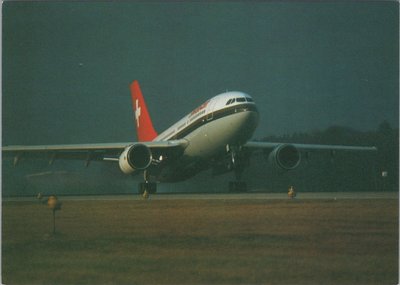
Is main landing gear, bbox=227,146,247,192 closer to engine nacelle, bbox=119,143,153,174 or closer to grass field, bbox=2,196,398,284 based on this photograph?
engine nacelle, bbox=119,143,153,174

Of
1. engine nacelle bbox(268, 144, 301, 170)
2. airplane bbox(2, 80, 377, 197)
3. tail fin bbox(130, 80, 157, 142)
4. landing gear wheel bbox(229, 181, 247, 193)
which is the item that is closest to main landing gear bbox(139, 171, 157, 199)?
airplane bbox(2, 80, 377, 197)

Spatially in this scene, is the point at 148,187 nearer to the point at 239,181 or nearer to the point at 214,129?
the point at 239,181

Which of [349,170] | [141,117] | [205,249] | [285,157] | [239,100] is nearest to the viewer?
[205,249]

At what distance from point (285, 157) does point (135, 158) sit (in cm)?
877

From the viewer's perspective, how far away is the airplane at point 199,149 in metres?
32.7

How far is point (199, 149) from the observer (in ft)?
116

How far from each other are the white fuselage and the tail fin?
1205cm

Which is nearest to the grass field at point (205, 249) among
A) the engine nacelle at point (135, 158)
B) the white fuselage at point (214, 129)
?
the white fuselage at point (214, 129)

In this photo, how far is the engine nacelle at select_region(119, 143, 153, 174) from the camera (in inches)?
1357

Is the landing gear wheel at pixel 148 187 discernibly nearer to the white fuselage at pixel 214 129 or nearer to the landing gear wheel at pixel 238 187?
the white fuselage at pixel 214 129

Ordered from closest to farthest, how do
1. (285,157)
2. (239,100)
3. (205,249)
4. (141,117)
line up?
(205,249) → (239,100) → (285,157) → (141,117)

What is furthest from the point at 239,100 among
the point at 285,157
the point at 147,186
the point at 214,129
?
the point at 147,186

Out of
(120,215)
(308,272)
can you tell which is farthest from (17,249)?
(120,215)

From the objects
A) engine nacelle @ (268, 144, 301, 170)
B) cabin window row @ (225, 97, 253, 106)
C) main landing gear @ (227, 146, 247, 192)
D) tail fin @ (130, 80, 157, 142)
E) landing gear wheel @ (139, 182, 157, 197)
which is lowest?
landing gear wheel @ (139, 182, 157, 197)
